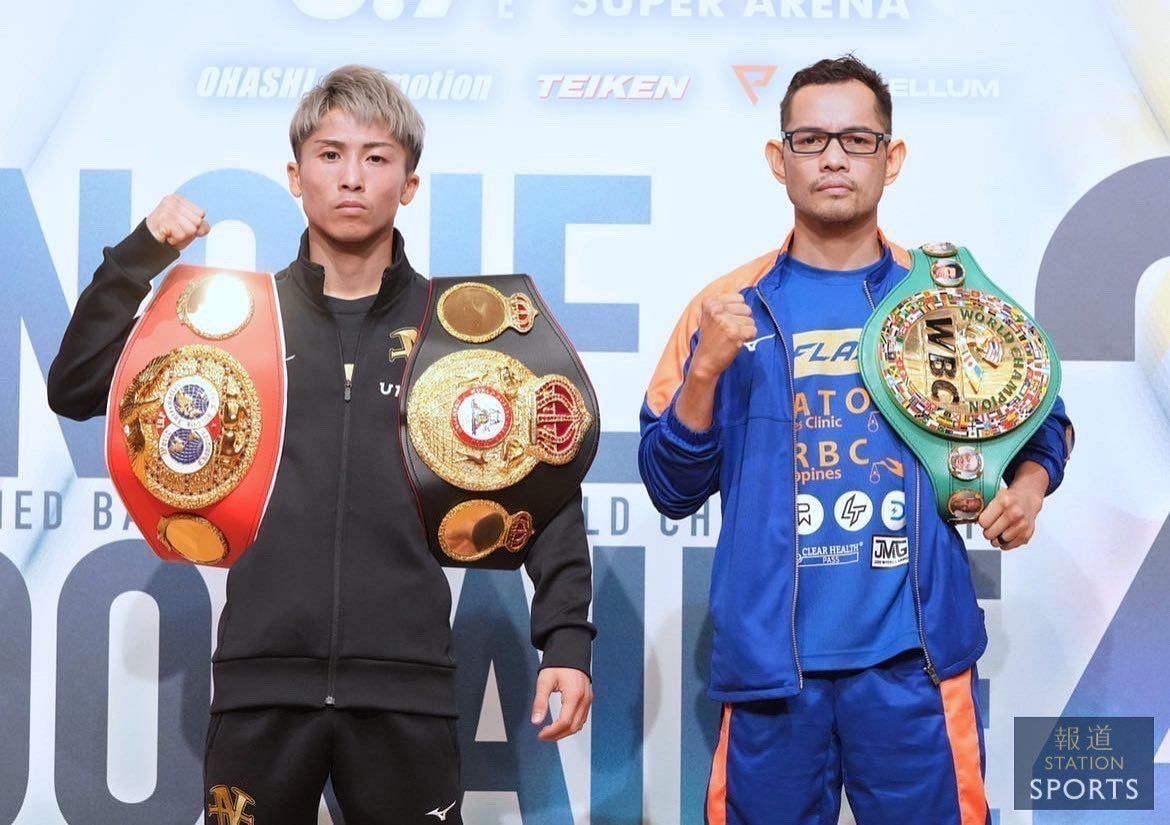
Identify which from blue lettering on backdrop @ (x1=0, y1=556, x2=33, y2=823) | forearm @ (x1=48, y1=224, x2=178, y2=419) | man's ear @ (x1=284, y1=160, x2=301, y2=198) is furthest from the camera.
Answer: blue lettering on backdrop @ (x1=0, y1=556, x2=33, y2=823)

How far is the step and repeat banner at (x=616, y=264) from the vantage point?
254 centimetres

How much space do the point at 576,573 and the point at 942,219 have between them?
1169 mm

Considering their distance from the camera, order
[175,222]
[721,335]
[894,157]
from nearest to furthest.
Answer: [721,335] < [175,222] < [894,157]

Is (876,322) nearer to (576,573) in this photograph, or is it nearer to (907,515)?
(907,515)

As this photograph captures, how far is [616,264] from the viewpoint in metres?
2.55

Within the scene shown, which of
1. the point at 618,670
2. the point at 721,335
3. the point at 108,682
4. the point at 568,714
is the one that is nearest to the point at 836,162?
the point at 721,335

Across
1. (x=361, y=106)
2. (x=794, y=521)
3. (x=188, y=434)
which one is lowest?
(x=794, y=521)

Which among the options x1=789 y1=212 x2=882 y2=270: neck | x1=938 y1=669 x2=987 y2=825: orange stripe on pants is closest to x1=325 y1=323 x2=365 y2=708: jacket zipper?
x1=789 y1=212 x2=882 y2=270: neck

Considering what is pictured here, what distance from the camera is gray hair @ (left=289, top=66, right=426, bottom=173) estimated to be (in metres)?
1.87

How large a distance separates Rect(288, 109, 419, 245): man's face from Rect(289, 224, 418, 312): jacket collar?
0.04 meters

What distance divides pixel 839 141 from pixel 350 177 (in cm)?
67

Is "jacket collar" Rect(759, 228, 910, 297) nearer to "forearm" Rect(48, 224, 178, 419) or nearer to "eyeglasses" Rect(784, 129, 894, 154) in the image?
"eyeglasses" Rect(784, 129, 894, 154)

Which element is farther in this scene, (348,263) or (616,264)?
(616,264)

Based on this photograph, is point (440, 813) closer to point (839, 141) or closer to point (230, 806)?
point (230, 806)
